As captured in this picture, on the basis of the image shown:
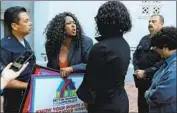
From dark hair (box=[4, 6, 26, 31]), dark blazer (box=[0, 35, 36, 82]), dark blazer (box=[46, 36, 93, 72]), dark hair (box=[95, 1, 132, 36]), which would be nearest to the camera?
dark hair (box=[95, 1, 132, 36])

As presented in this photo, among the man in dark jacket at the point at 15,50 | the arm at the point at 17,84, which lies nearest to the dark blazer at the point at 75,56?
the man in dark jacket at the point at 15,50

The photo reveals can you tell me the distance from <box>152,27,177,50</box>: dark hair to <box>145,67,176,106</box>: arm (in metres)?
0.27

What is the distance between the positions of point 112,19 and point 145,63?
5.19 ft

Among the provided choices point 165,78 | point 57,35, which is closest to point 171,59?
point 165,78

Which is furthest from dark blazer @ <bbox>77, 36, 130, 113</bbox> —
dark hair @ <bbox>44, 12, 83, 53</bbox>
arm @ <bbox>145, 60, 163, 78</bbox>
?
arm @ <bbox>145, 60, 163, 78</bbox>

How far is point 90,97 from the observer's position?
114 inches

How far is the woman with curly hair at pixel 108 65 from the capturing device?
2.81 meters

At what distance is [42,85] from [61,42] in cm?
77

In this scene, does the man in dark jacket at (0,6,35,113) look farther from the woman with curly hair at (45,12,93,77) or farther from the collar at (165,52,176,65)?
the collar at (165,52,176,65)

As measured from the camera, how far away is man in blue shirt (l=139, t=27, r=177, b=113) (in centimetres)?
288

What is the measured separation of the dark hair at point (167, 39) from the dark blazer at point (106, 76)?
0.34 meters

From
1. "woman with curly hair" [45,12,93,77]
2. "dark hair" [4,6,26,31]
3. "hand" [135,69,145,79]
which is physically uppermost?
"dark hair" [4,6,26,31]

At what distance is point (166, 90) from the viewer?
288 cm

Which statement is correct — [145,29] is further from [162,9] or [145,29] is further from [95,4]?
[95,4]
